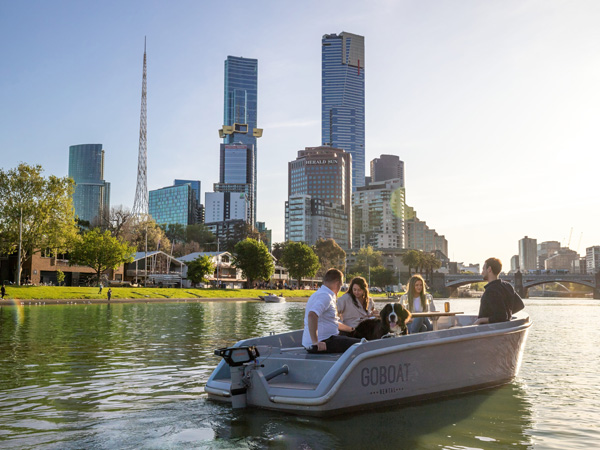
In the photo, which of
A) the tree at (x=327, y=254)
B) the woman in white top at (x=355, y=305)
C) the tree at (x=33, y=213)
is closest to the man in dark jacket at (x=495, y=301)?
the woman in white top at (x=355, y=305)

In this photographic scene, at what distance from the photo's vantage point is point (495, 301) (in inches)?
440

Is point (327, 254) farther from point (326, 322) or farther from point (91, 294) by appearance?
point (326, 322)

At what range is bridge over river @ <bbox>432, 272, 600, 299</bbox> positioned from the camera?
134000 millimetres

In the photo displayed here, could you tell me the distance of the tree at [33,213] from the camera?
6131cm

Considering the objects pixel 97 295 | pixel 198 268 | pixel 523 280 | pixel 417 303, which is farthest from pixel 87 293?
pixel 523 280

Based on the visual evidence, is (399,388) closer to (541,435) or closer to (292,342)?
(541,435)

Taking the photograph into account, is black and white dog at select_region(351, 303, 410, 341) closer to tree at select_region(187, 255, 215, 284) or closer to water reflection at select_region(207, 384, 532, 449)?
water reflection at select_region(207, 384, 532, 449)

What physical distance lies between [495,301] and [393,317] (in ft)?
8.89

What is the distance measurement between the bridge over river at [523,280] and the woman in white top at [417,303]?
129403mm

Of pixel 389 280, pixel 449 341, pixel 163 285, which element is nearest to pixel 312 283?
pixel 389 280

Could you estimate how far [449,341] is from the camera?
9.66 meters

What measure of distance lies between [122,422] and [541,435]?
604cm

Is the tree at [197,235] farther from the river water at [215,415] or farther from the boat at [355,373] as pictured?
the boat at [355,373]

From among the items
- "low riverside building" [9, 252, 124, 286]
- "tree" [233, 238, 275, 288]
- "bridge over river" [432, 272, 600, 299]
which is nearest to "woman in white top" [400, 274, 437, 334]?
"low riverside building" [9, 252, 124, 286]
